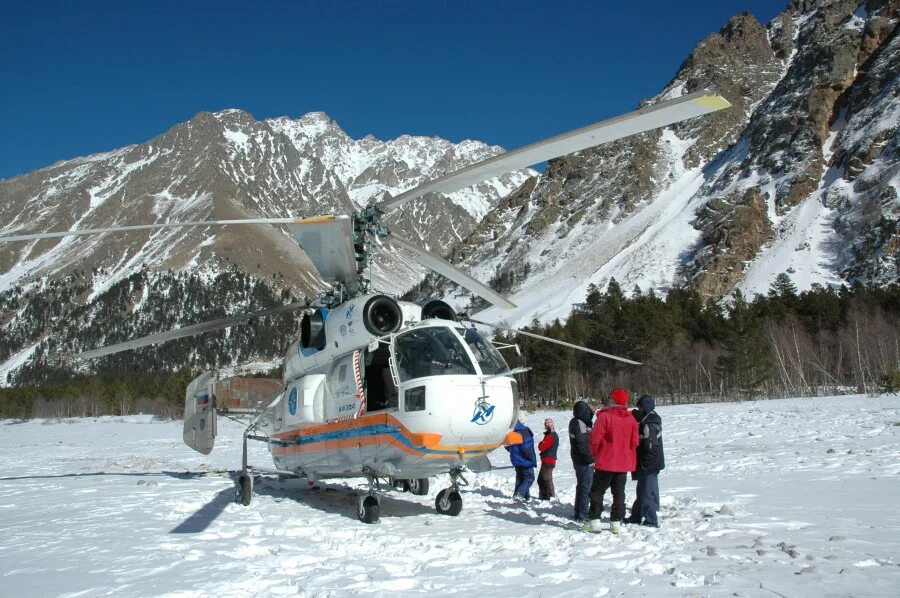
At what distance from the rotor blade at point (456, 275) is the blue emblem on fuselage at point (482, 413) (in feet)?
7.12

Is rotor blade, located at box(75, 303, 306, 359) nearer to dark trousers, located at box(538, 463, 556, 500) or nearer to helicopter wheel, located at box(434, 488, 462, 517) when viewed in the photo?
helicopter wheel, located at box(434, 488, 462, 517)

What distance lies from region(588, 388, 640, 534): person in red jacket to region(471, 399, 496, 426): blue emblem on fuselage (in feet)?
5.29

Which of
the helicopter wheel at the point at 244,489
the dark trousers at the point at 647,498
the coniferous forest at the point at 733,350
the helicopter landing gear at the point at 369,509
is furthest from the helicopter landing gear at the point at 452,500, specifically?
the coniferous forest at the point at 733,350

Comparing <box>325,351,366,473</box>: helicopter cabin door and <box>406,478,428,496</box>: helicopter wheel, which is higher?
<box>325,351,366,473</box>: helicopter cabin door

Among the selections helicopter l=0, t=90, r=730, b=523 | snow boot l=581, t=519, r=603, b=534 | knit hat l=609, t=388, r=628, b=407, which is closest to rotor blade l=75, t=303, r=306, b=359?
helicopter l=0, t=90, r=730, b=523

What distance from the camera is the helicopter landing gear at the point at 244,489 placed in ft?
44.7

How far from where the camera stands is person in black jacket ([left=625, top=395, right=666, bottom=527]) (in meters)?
9.97

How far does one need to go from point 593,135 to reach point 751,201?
12789cm

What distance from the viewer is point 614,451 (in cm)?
989

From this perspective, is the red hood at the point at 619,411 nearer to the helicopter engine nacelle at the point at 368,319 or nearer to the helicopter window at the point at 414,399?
the helicopter window at the point at 414,399

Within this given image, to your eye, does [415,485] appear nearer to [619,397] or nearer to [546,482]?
[546,482]

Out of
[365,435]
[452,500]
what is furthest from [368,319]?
[452,500]

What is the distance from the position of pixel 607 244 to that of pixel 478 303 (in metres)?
31.4

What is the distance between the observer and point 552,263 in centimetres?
15838
